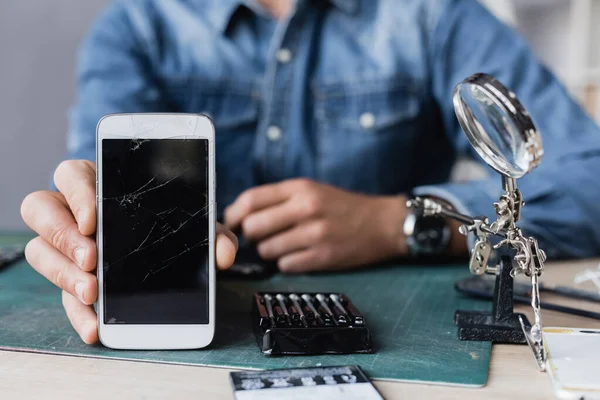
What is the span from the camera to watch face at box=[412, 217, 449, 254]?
83 cm

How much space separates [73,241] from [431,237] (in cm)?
49

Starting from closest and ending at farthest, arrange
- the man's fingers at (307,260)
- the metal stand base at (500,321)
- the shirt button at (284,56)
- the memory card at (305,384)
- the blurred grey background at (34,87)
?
the memory card at (305,384) < the metal stand base at (500,321) < the man's fingers at (307,260) < the shirt button at (284,56) < the blurred grey background at (34,87)

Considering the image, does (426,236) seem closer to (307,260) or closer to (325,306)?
(307,260)

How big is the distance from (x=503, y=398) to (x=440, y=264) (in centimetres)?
43

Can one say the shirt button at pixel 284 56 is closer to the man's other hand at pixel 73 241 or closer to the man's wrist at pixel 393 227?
the man's wrist at pixel 393 227

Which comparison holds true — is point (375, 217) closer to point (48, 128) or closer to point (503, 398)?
point (503, 398)

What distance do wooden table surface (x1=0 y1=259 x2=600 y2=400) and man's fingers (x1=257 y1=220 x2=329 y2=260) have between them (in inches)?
13.8

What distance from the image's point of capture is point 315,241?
793 mm

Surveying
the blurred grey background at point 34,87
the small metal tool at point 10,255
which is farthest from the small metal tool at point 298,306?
the blurred grey background at point 34,87

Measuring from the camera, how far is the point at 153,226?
47cm

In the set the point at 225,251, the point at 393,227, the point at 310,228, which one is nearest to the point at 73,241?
the point at 225,251

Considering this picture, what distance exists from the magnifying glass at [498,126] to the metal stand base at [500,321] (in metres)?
0.10

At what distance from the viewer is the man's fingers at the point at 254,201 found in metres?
0.79

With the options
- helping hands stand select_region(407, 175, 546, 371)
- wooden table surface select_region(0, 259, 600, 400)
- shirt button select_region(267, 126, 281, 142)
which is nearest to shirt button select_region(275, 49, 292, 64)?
shirt button select_region(267, 126, 281, 142)
